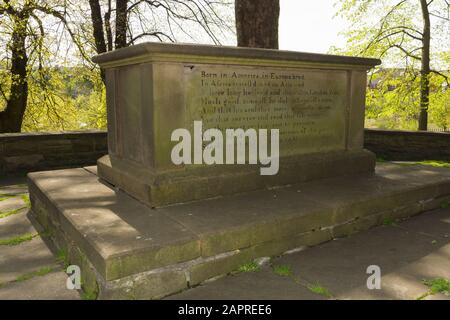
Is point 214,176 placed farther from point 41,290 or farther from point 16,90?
point 16,90

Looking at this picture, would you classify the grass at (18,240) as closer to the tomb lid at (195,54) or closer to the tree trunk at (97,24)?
the tomb lid at (195,54)

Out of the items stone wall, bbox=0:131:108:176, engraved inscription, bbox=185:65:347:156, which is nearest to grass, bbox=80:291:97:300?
engraved inscription, bbox=185:65:347:156

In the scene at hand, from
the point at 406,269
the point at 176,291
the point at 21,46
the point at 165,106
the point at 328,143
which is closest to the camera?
the point at 176,291

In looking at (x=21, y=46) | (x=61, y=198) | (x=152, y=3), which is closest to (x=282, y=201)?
(x=61, y=198)

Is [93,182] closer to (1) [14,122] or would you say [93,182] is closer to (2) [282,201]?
(2) [282,201]

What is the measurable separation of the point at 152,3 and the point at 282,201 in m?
12.5

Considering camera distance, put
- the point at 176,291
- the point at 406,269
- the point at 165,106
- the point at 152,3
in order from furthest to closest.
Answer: the point at 152,3
the point at 165,106
the point at 406,269
the point at 176,291

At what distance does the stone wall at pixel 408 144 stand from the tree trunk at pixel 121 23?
9.00 meters

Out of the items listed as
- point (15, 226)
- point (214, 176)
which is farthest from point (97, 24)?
Answer: point (214, 176)

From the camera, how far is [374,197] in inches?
154

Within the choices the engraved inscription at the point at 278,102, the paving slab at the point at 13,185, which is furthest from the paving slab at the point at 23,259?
the paving slab at the point at 13,185

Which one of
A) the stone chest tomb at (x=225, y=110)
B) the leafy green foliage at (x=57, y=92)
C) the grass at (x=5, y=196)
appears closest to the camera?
the stone chest tomb at (x=225, y=110)

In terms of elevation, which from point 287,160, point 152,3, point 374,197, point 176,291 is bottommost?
point 176,291

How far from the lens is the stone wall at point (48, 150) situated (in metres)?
6.85
